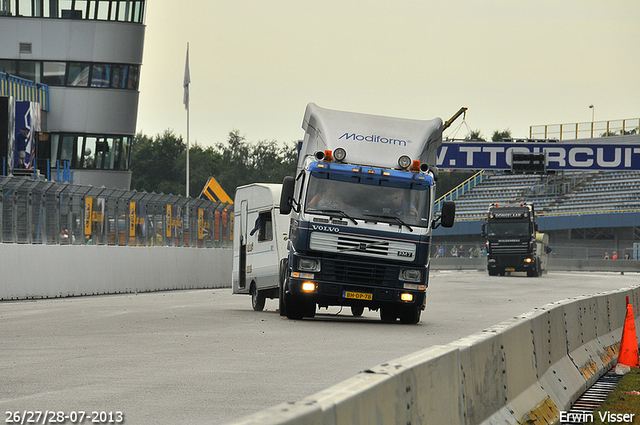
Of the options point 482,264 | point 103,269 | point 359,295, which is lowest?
point 482,264

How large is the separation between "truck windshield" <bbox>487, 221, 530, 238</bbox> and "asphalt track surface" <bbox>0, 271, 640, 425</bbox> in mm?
32428

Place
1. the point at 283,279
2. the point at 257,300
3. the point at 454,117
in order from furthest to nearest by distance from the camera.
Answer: the point at 454,117 < the point at 257,300 < the point at 283,279

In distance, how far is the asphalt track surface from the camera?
803 centimetres

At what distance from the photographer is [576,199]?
268ft

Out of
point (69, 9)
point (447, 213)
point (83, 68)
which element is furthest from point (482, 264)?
point (447, 213)

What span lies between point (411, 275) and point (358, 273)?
3.01 feet

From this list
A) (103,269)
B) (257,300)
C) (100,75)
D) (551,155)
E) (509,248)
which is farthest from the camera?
(100,75)

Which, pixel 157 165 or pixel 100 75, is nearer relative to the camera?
pixel 100 75

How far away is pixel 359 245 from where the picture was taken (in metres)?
16.8

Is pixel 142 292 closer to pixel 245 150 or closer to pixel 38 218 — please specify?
pixel 38 218

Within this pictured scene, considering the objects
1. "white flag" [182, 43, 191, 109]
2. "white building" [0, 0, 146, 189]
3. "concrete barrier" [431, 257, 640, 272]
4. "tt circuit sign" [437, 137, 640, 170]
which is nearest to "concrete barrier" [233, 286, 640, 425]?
"tt circuit sign" [437, 137, 640, 170]

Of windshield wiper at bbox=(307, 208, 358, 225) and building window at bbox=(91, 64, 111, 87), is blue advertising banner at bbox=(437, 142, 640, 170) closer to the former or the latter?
building window at bbox=(91, 64, 111, 87)

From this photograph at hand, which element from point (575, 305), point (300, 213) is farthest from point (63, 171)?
point (575, 305)

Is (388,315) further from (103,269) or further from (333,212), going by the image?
(103,269)
